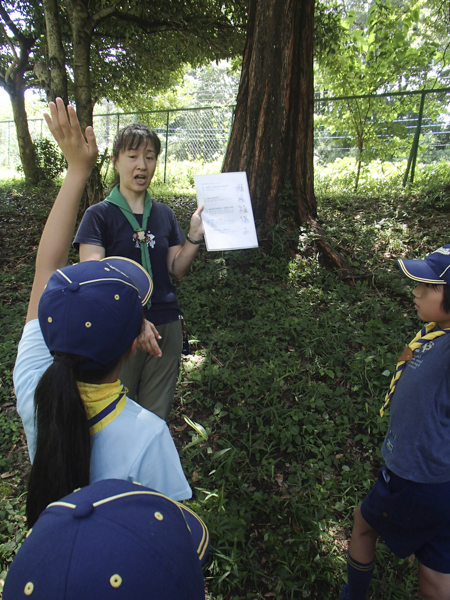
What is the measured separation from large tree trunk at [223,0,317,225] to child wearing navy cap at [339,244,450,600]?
340 cm

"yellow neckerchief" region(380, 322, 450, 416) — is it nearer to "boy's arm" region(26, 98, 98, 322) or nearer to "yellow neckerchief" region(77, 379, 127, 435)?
"yellow neckerchief" region(77, 379, 127, 435)

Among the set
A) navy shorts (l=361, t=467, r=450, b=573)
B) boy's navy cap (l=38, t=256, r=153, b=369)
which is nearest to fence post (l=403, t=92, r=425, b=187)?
navy shorts (l=361, t=467, r=450, b=573)

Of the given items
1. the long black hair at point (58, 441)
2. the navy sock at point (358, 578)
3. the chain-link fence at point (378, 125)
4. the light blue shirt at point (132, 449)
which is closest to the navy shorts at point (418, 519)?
the navy sock at point (358, 578)

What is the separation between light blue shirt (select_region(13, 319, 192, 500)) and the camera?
3.64 feet

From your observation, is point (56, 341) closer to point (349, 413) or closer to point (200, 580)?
point (200, 580)

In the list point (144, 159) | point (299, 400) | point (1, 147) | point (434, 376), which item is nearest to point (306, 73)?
point (144, 159)

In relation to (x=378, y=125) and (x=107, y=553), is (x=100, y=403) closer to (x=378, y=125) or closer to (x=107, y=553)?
(x=107, y=553)

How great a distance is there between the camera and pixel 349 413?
3.04m

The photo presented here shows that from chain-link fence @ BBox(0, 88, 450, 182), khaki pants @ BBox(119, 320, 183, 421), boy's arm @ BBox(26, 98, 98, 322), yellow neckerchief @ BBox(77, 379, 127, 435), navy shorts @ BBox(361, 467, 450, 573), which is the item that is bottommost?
navy shorts @ BBox(361, 467, 450, 573)

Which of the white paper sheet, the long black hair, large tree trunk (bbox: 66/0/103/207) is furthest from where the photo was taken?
large tree trunk (bbox: 66/0/103/207)

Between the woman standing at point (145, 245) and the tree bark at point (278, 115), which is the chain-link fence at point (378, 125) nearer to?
the tree bark at point (278, 115)

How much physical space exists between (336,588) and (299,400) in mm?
1281

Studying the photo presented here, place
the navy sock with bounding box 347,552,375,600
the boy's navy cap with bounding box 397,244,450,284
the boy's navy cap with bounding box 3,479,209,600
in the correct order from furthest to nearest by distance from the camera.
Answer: the navy sock with bounding box 347,552,375,600
the boy's navy cap with bounding box 397,244,450,284
the boy's navy cap with bounding box 3,479,209,600

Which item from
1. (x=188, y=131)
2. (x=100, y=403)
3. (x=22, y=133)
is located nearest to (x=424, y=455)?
(x=100, y=403)
